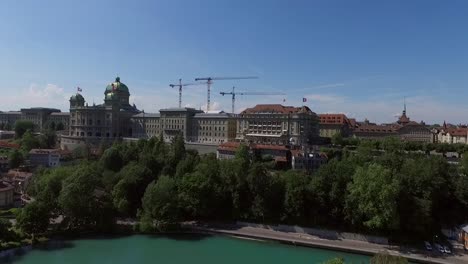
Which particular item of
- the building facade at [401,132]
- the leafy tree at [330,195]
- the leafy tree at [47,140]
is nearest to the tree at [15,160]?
the leafy tree at [47,140]

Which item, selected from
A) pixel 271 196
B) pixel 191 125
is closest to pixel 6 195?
pixel 271 196

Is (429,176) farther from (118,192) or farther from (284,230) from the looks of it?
(118,192)

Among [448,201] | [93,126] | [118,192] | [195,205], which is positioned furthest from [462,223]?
[93,126]

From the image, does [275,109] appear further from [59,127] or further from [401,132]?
[59,127]

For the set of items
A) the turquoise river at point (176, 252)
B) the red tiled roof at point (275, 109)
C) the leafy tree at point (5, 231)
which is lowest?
the turquoise river at point (176, 252)

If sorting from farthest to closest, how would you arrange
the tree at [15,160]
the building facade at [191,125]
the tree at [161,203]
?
the building facade at [191,125] → the tree at [15,160] → the tree at [161,203]

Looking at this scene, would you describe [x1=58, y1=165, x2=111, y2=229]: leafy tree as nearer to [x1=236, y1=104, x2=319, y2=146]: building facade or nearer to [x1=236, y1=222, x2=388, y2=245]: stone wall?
[x1=236, y1=222, x2=388, y2=245]: stone wall

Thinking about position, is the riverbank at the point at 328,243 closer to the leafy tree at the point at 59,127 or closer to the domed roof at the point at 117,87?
the domed roof at the point at 117,87
